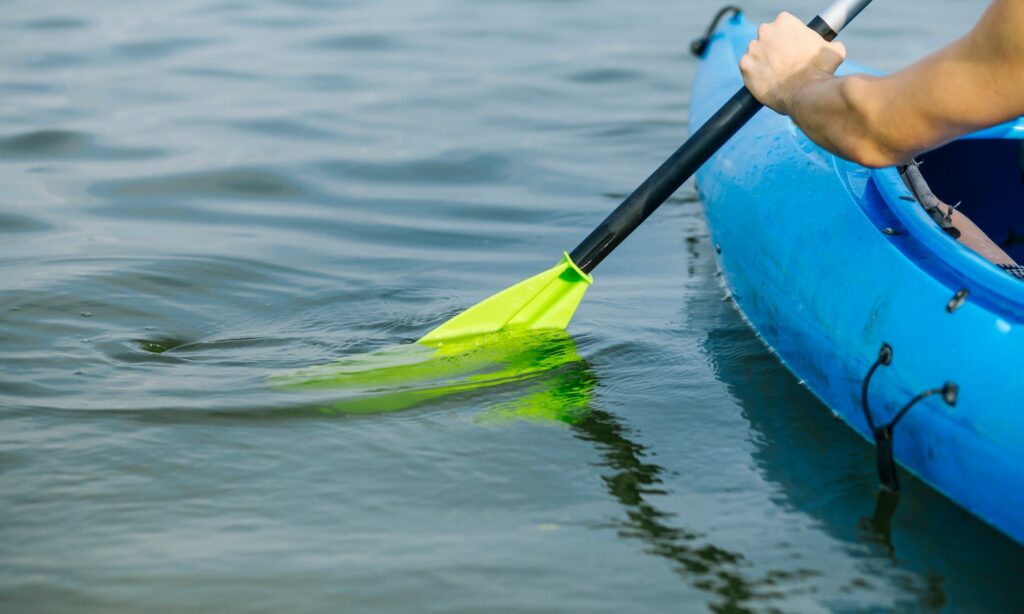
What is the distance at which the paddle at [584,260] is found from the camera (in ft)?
10.7

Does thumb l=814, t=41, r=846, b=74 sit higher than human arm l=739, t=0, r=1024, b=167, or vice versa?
thumb l=814, t=41, r=846, b=74

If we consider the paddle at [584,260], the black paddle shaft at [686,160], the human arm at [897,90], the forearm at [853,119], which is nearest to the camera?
the human arm at [897,90]

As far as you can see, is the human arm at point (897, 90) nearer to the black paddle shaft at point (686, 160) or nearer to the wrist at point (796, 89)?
the wrist at point (796, 89)

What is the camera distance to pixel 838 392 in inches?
118

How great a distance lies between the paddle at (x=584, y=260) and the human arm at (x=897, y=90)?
0.48m

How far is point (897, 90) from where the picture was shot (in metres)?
2.25

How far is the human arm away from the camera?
82.0 inches

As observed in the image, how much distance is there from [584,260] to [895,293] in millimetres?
1070

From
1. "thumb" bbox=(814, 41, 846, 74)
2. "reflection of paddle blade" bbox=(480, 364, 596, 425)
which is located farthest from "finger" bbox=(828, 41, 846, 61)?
"reflection of paddle blade" bbox=(480, 364, 596, 425)

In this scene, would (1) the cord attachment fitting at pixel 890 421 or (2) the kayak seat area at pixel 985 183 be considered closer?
(1) the cord attachment fitting at pixel 890 421

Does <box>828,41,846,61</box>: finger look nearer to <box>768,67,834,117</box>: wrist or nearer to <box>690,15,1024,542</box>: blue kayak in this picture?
<box>768,67,834,117</box>: wrist

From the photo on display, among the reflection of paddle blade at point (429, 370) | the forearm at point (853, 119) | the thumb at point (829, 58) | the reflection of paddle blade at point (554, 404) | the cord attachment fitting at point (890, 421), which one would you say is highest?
the thumb at point (829, 58)

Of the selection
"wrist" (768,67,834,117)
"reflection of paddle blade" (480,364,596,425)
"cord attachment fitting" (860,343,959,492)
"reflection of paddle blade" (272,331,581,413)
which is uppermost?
"wrist" (768,67,834,117)

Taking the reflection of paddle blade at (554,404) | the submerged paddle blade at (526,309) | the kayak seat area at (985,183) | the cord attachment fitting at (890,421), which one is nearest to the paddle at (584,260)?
the submerged paddle blade at (526,309)
